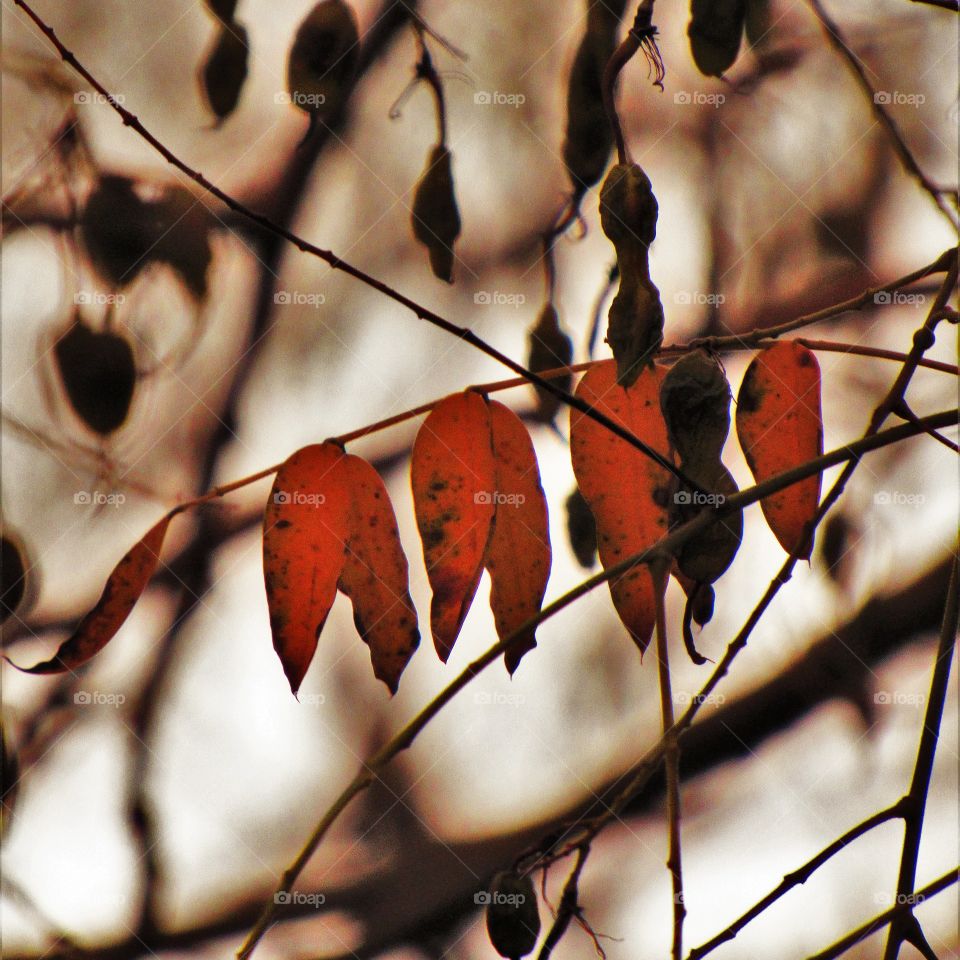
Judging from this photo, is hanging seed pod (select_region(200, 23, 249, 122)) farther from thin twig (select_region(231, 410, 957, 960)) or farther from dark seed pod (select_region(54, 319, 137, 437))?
thin twig (select_region(231, 410, 957, 960))

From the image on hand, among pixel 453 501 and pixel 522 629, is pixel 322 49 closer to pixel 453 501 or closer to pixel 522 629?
pixel 453 501

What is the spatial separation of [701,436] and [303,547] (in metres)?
0.20

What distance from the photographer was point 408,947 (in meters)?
0.81

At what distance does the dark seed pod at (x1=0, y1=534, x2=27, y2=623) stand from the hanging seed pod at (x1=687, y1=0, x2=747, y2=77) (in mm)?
618

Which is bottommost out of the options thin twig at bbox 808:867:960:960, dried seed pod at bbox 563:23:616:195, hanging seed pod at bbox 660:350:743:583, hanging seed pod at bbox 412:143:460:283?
thin twig at bbox 808:867:960:960

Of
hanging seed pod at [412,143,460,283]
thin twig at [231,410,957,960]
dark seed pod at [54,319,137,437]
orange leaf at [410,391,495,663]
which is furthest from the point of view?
dark seed pod at [54,319,137,437]

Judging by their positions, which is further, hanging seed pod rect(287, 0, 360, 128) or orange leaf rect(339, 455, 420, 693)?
hanging seed pod rect(287, 0, 360, 128)

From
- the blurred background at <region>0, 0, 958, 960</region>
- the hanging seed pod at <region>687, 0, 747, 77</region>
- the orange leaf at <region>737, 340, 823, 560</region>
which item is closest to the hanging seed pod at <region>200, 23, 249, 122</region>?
the blurred background at <region>0, 0, 958, 960</region>

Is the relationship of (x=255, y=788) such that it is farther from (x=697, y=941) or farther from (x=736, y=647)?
(x=736, y=647)

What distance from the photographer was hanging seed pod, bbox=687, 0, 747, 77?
52 centimetres

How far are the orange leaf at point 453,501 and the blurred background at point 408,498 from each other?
313 millimetres

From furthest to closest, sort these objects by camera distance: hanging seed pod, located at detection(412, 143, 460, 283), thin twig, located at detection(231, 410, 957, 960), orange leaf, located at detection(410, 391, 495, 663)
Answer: hanging seed pod, located at detection(412, 143, 460, 283) → orange leaf, located at detection(410, 391, 495, 663) → thin twig, located at detection(231, 410, 957, 960)

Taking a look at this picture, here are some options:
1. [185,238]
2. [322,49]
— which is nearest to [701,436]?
[322,49]

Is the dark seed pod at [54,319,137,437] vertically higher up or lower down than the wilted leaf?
higher up
